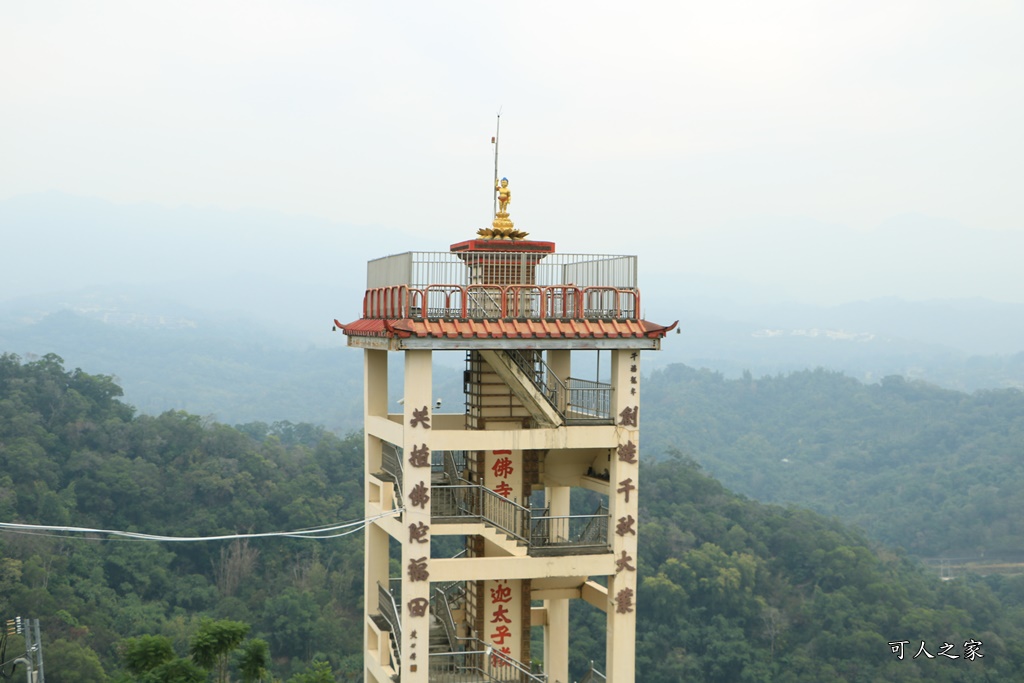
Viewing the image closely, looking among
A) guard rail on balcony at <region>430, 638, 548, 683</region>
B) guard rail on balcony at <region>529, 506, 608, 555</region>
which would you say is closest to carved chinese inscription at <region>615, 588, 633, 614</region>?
guard rail on balcony at <region>529, 506, 608, 555</region>

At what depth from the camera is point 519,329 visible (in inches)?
865

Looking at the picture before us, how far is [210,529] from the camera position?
89.9 meters

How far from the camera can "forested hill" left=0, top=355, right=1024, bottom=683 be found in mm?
78438

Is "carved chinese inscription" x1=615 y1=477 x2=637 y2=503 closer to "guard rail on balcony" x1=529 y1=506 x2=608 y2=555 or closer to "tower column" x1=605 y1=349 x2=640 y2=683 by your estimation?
"tower column" x1=605 y1=349 x2=640 y2=683

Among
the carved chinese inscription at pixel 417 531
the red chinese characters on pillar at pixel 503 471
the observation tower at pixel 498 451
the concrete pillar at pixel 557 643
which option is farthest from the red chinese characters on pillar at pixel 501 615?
the carved chinese inscription at pixel 417 531

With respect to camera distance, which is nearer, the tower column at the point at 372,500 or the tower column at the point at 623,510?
the tower column at the point at 623,510

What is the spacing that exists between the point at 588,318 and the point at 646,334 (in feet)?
3.94

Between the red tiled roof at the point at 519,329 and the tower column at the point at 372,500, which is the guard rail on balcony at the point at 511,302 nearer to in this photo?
the red tiled roof at the point at 519,329

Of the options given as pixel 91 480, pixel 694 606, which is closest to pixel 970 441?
pixel 694 606

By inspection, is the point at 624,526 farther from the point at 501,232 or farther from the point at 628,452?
the point at 501,232

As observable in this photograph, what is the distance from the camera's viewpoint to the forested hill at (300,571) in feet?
257

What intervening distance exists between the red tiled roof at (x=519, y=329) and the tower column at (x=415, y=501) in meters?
0.59

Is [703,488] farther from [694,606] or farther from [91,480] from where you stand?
[91,480]

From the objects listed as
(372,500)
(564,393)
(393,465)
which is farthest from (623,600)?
(372,500)
